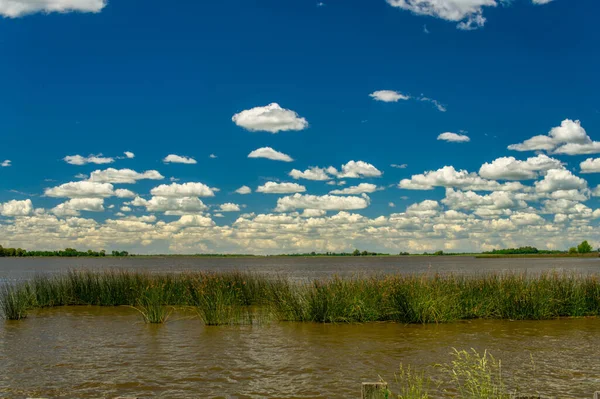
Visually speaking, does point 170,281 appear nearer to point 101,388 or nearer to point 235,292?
point 235,292

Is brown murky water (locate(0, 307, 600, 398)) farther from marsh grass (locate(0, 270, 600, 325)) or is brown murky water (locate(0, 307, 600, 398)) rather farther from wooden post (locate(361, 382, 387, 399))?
wooden post (locate(361, 382, 387, 399))

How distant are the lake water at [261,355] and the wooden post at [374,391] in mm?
4158

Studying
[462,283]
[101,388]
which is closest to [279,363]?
[101,388]

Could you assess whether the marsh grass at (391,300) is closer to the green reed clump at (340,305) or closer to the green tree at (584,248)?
the green reed clump at (340,305)

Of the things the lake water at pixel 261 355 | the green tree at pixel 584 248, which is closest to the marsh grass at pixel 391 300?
the lake water at pixel 261 355

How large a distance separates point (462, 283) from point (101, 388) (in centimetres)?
1365

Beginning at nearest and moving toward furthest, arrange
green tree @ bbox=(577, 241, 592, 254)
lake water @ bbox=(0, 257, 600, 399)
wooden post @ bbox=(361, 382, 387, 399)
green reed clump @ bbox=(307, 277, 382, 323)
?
wooden post @ bbox=(361, 382, 387, 399) → lake water @ bbox=(0, 257, 600, 399) → green reed clump @ bbox=(307, 277, 382, 323) → green tree @ bbox=(577, 241, 592, 254)

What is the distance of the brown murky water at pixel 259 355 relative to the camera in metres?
9.72

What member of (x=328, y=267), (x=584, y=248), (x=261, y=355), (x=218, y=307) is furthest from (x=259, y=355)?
(x=584, y=248)

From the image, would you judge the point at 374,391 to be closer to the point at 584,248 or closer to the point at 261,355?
the point at 261,355

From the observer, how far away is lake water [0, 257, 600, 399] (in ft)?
31.9

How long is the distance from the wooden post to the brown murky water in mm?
4106

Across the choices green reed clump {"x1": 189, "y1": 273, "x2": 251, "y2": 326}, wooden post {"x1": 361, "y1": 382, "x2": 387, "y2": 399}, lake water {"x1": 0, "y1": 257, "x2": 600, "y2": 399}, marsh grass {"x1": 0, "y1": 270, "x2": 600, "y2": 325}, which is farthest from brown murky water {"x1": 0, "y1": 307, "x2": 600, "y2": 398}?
wooden post {"x1": 361, "y1": 382, "x2": 387, "y2": 399}

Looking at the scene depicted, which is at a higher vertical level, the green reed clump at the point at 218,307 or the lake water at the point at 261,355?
the green reed clump at the point at 218,307
